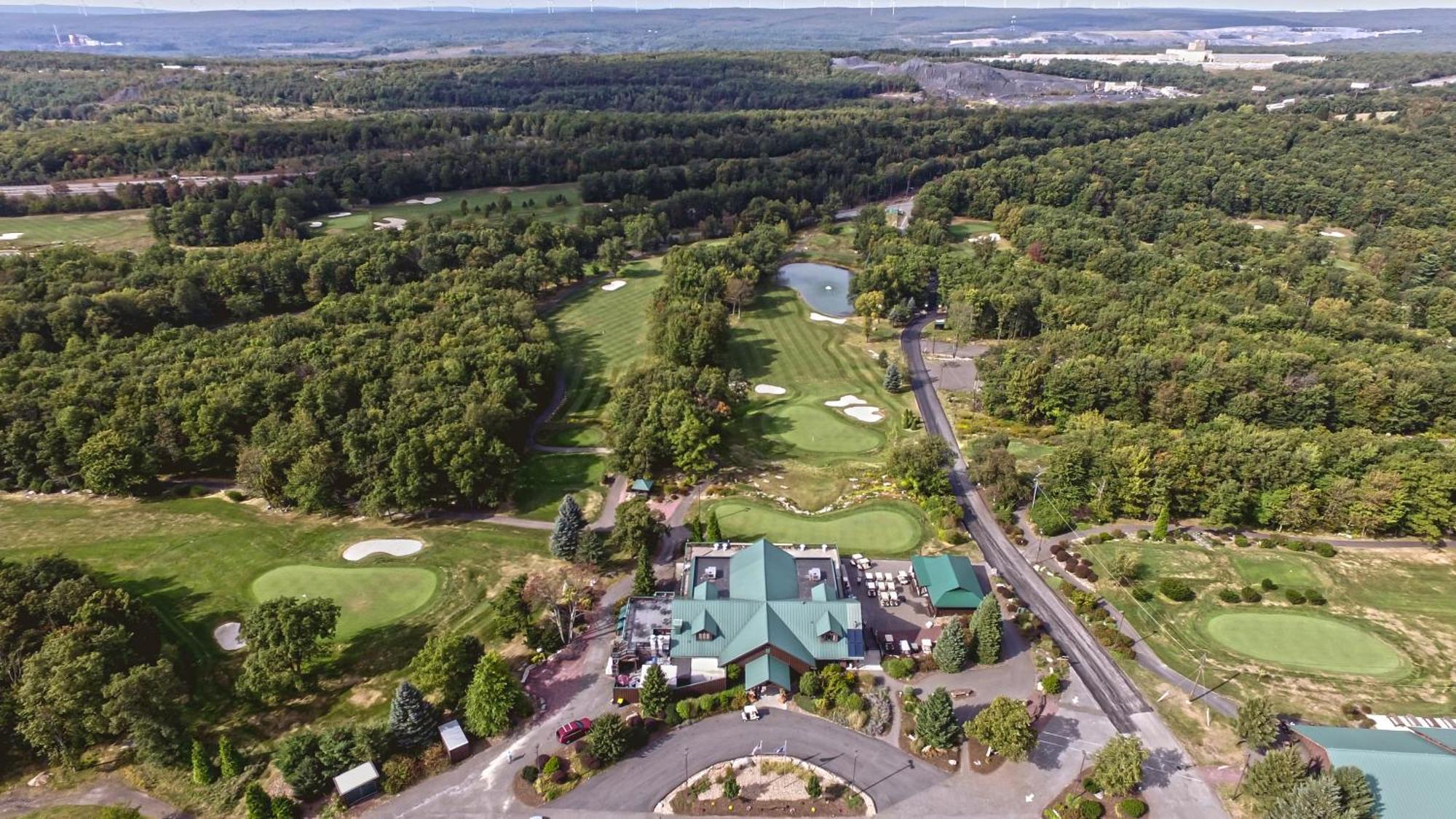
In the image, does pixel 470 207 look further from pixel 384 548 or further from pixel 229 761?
pixel 229 761

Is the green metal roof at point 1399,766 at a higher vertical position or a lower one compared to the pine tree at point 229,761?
higher

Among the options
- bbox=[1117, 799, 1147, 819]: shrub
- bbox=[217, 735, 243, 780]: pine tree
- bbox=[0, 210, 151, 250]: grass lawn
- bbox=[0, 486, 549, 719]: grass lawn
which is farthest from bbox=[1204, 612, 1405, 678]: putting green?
bbox=[0, 210, 151, 250]: grass lawn

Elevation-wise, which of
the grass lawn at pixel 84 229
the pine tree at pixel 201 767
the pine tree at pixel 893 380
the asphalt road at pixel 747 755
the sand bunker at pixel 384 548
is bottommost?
the asphalt road at pixel 747 755

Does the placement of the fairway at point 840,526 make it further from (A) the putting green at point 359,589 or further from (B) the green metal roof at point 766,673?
(A) the putting green at point 359,589

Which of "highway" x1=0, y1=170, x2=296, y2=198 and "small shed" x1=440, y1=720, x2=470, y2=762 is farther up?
"highway" x1=0, y1=170, x2=296, y2=198

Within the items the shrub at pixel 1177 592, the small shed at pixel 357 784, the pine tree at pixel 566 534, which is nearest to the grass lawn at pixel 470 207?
the pine tree at pixel 566 534

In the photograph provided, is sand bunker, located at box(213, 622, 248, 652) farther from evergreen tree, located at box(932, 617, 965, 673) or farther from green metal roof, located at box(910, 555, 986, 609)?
green metal roof, located at box(910, 555, 986, 609)
